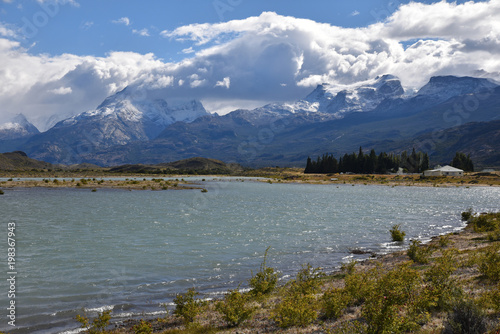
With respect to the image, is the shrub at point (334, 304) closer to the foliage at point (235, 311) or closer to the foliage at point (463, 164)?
the foliage at point (235, 311)

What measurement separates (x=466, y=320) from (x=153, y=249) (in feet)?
69.0

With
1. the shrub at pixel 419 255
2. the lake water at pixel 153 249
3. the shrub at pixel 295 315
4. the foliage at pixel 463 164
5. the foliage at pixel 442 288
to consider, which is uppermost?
the foliage at pixel 463 164

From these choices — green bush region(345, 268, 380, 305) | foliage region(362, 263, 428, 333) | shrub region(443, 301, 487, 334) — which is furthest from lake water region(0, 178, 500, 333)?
shrub region(443, 301, 487, 334)

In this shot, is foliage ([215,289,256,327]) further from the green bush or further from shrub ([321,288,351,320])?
the green bush

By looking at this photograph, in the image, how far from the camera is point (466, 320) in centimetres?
958

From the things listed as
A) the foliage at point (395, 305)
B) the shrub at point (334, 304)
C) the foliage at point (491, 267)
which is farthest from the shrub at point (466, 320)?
the foliage at point (491, 267)

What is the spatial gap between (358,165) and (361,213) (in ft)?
493

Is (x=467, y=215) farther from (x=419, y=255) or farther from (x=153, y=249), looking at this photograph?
(x=153, y=249)

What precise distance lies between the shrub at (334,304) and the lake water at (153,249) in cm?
637

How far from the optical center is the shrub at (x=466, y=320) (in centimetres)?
938

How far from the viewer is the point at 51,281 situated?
60.6ft

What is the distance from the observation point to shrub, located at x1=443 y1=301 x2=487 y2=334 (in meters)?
9.38

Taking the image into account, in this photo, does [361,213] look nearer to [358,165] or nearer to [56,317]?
[56,317]

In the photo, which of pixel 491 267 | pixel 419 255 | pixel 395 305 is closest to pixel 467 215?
pixel 419 255
